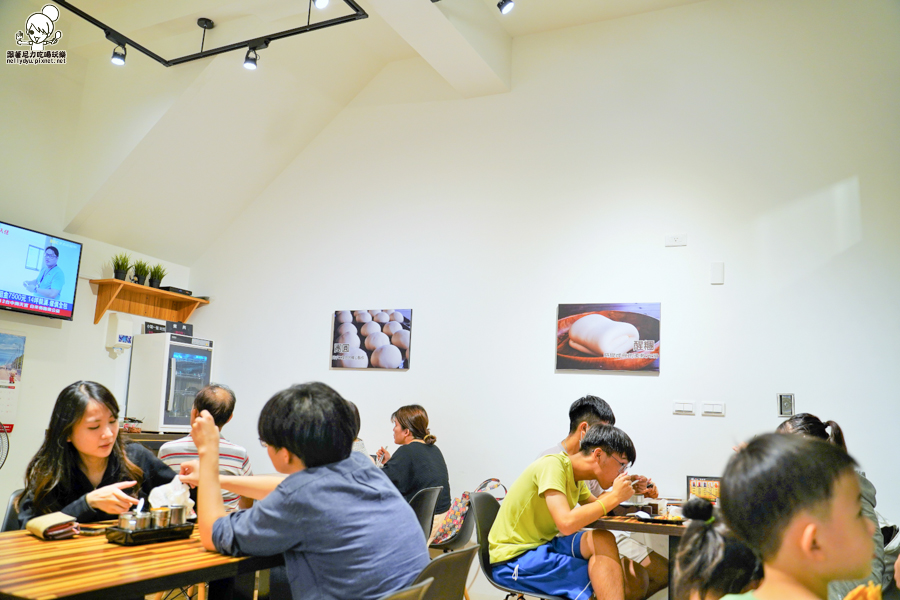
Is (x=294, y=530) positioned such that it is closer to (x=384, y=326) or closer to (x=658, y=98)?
(x=384, y=326)

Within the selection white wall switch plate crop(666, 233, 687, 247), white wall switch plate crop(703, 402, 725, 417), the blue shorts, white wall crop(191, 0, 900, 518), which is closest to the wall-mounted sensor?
white wall crop(191, 0, 900, 518)

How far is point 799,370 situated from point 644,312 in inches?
38.8

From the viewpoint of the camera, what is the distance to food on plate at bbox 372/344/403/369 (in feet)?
17.0

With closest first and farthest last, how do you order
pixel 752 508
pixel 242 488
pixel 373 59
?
pixel 752 508
pixel 242 488
pixel 373 59

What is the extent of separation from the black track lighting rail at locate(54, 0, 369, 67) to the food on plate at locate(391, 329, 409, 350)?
2243mm

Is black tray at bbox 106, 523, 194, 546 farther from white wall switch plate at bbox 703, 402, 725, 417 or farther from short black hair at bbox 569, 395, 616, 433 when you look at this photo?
white wall switch plate at bbox 703, 402, 725, 417

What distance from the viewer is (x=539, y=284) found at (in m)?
4.83

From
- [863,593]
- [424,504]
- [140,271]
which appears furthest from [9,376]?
[863,593]

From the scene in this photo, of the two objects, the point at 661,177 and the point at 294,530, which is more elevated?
the point at 661,177

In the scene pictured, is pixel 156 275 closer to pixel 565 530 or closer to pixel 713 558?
pixel 565 530

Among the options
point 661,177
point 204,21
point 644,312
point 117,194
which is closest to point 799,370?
point 644,312

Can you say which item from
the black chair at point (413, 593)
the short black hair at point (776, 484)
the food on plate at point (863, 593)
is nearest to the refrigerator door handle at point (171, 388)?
the black chair at point (413, 593)

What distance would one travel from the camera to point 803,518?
1.12 meters

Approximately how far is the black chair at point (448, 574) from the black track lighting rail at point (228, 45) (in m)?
3.46
